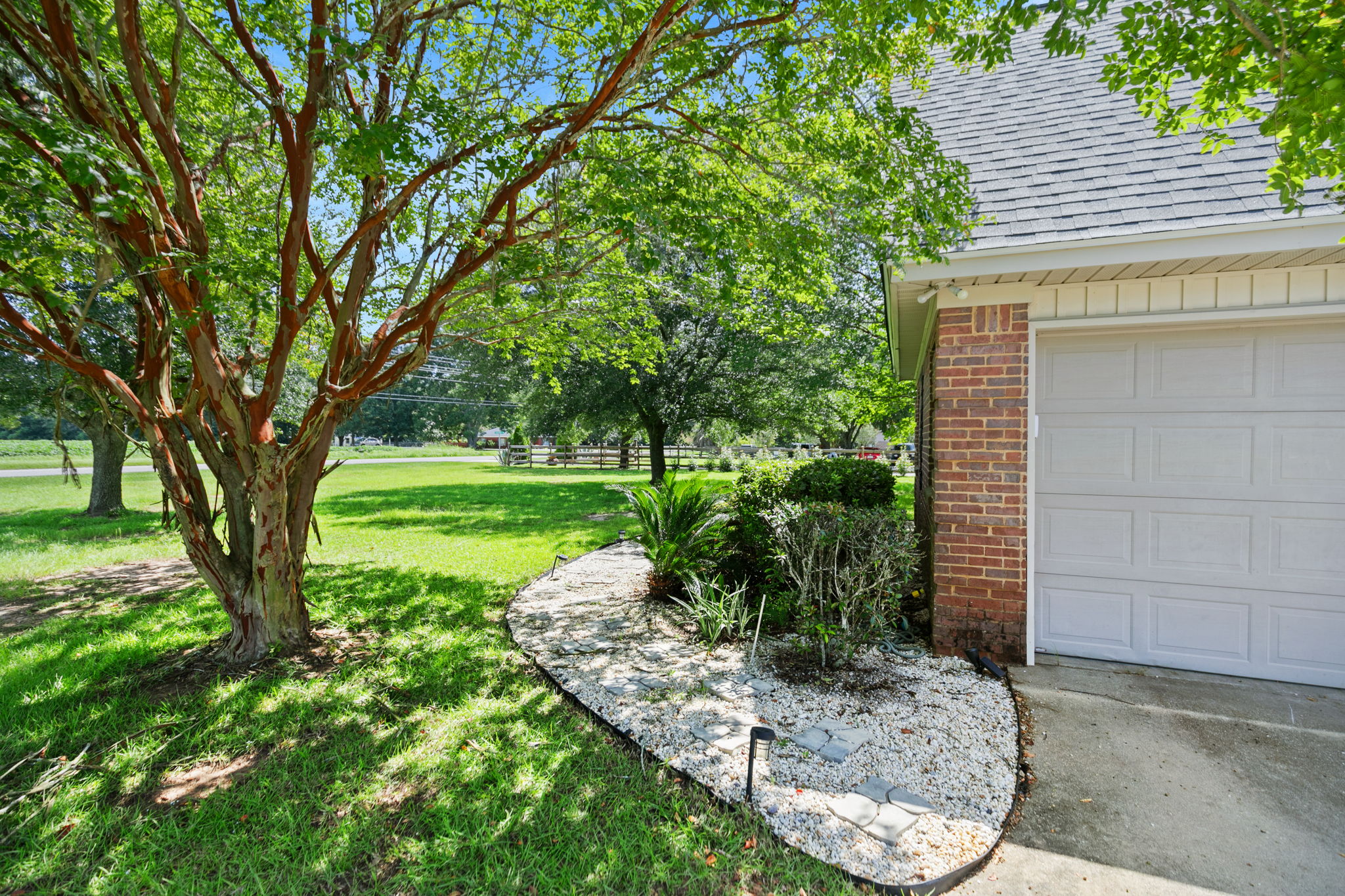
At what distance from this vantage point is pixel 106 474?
34.8ft

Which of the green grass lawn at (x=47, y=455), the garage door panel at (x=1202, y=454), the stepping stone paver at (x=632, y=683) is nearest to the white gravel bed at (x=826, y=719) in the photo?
the stepping stone paver at (x=632, y=683)

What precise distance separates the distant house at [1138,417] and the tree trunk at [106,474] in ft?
42.4

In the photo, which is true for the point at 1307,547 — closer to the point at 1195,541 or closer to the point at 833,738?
the point at 1195,541

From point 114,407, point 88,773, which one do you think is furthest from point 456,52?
point 88,773

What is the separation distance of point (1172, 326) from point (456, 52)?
5545 mm

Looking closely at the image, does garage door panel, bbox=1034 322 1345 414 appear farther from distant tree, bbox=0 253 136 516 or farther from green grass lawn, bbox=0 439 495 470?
green grass lawn, bbox=0 439 495 470

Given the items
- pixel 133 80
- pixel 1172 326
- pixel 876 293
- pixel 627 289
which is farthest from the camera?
pixel 876 293

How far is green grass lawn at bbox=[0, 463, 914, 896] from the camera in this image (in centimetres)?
213

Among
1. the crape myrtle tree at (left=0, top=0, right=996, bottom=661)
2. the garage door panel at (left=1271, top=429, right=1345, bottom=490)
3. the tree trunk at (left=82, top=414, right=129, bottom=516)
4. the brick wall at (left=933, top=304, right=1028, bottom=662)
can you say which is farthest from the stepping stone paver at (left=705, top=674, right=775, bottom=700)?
the tree trunk at (left=82, top=414, right=129, bottom=516)

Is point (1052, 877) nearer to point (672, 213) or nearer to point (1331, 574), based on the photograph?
point (1331, 574)

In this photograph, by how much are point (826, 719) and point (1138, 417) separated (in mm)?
2859

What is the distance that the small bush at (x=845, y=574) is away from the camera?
12.7 ft

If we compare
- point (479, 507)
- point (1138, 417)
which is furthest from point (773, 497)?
point (479, 507)

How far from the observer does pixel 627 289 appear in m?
6.36
